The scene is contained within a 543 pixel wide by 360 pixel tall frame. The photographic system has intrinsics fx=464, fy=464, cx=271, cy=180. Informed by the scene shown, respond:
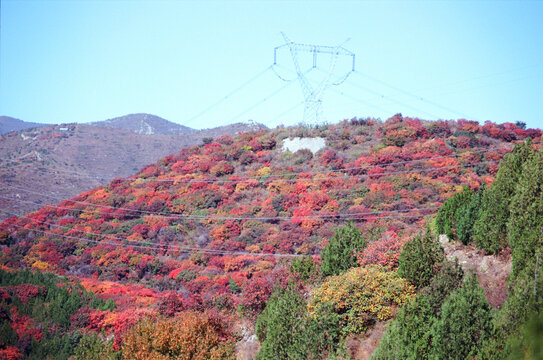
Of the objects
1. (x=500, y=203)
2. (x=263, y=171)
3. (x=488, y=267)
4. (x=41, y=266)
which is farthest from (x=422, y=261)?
(x=263, y=171)

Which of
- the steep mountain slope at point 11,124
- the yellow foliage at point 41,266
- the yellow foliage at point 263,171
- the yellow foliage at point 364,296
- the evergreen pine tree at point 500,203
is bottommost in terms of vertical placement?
the yellow foliage at point 41,266

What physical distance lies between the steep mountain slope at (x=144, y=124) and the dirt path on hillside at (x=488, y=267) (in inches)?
5488

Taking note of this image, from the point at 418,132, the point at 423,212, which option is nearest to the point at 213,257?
the point at 423,212

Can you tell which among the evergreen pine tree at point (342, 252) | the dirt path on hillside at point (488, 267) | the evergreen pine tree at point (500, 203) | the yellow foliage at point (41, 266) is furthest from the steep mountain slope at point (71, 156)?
the evergreen pine tree at point (500, 203)

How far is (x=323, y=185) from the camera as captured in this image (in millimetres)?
52531

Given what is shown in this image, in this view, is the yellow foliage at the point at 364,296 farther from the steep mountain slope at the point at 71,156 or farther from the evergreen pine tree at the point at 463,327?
the steep mountain slope at the point at 71,156

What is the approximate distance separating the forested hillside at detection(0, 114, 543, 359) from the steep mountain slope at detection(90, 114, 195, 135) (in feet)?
Answer: 293

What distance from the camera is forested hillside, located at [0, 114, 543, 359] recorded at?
16.8 metres

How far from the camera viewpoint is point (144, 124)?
6447 inches

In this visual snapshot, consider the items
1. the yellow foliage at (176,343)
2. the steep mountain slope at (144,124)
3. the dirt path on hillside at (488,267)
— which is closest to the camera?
the dirt path on hillside at (488,267)

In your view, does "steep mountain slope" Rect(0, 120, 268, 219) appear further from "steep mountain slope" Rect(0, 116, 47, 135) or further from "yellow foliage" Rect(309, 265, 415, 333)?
"yellow foliage" Rect(309, 265, 415, 333)

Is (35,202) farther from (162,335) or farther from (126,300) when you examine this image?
(162,335)

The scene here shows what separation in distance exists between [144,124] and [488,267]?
155317mm

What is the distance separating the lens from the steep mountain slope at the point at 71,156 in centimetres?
7862
